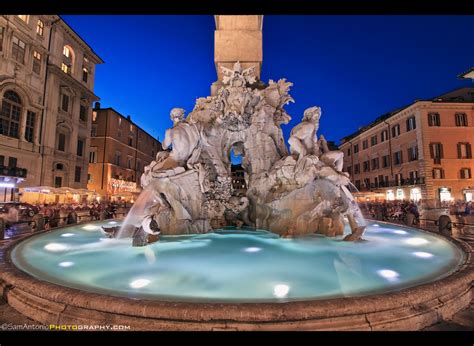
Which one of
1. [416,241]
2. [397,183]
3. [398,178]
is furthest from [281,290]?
[398,178]

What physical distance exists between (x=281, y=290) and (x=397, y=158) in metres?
38.3

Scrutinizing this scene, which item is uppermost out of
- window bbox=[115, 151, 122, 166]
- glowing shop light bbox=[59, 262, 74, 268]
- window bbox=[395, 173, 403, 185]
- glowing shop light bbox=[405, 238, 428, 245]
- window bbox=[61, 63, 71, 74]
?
window bbox=[61, 63, 71, 74]

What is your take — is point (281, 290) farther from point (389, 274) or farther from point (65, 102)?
point (65, 102)

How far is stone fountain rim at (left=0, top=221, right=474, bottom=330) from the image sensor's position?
216 cm

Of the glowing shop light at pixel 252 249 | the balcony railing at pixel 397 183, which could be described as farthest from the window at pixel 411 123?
the glowing shop light at pixel 252 249

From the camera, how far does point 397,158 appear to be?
35.9 metres

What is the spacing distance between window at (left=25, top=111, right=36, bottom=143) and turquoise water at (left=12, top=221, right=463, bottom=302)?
25427mm

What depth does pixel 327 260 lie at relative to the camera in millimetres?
4242

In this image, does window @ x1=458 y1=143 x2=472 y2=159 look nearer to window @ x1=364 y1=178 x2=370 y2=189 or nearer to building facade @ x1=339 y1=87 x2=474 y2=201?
building facade @ x1=339 y1=87 x2=474 y2=201

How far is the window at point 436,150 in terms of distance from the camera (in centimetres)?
3130

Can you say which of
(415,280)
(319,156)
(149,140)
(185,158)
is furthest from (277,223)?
(149,140)

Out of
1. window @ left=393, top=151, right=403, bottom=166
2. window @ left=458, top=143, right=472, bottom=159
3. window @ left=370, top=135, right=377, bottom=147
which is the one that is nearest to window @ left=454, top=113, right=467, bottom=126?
window @ left=458, top=143, right=472, bottom=159

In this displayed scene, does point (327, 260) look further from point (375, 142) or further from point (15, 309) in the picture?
point (375, 142)

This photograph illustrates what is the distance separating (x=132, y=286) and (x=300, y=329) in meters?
1.88
